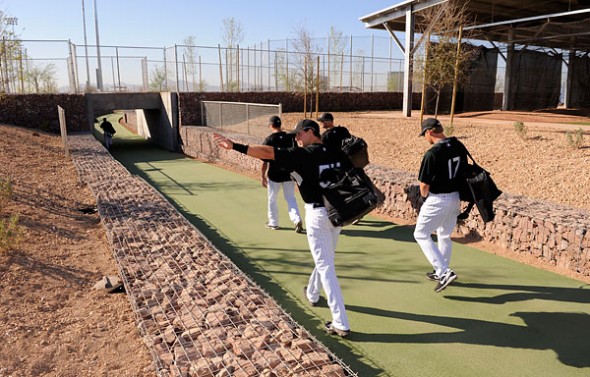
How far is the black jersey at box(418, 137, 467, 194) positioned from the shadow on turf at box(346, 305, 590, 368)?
1378 millimetres

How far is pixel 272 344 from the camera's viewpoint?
3682 mm

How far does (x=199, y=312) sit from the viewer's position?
13.9 ft

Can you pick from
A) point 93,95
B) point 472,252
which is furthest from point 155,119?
point 472,252

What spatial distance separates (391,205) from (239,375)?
584 centimetres

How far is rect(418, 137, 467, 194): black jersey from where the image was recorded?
15.3ft

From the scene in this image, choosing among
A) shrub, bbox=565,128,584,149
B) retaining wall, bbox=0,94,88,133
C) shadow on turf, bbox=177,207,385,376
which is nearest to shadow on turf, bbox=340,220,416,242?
shadow on turf, bbox=177,207,385,376

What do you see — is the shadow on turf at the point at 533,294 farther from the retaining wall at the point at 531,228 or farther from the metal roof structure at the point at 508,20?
the metal roof structure at the point at 508,20

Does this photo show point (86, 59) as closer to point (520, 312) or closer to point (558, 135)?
point (558, 135)

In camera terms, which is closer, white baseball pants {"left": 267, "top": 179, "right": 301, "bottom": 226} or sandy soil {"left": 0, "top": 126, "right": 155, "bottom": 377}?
sandy soil {"left": 0, "top": 126, "right": 155, "bottom": 377}

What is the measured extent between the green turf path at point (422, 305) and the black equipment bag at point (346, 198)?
125 centimetres

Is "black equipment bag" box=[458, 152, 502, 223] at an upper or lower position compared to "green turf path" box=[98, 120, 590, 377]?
upper

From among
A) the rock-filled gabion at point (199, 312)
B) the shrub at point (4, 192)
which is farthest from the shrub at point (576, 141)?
the shrub at point (4, 192)

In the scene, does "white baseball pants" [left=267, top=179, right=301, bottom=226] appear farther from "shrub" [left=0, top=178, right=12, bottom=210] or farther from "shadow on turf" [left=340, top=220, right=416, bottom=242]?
"shrub" [left=0, top=178, right=12, bottom=210]

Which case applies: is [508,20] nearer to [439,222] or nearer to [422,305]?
[439,222]
